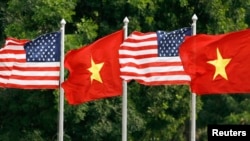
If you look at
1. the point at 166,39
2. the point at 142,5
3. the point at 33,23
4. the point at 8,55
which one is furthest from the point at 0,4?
the point at 166,39

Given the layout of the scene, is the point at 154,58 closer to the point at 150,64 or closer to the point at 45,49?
the point at 150,64

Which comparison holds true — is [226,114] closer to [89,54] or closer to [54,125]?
[54,125]

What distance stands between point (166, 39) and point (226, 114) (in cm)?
2752

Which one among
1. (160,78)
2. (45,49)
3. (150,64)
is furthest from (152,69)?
(45,49)

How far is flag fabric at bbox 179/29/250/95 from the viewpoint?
17812mm

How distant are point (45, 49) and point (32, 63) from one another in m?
0.41

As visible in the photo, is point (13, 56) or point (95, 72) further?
point (13, 56)

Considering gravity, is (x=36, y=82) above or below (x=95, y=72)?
below

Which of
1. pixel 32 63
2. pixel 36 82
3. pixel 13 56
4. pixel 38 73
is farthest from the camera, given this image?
pixel 13 56

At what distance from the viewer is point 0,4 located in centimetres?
2884

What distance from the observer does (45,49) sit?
2086 cm

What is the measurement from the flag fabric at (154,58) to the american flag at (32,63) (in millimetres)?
1842

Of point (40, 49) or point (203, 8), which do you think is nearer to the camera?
point (40, 49)

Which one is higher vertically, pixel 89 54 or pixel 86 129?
pixel 89 54
